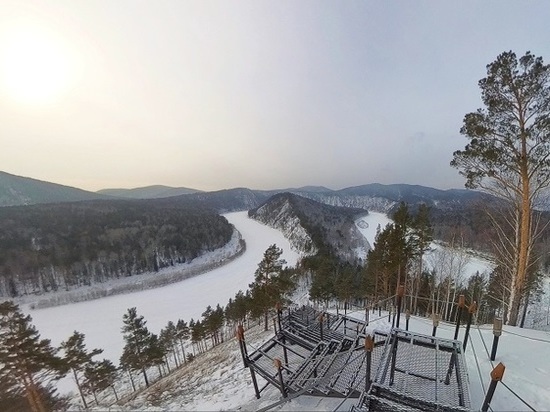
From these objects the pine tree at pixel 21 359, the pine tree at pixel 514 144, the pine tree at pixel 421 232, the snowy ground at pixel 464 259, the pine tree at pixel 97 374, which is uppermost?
the pine tree at pixel 514 144

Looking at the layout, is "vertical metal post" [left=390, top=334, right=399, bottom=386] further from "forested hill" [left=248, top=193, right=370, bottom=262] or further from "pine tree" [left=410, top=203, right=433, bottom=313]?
"forested hill" [left=248, top=193, right=370, bottom=262]

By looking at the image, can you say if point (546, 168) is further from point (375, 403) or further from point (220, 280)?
point (220, 280)

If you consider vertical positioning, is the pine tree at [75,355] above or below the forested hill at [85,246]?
above

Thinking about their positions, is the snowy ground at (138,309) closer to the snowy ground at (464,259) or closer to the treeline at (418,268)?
the treeline at (418,268)

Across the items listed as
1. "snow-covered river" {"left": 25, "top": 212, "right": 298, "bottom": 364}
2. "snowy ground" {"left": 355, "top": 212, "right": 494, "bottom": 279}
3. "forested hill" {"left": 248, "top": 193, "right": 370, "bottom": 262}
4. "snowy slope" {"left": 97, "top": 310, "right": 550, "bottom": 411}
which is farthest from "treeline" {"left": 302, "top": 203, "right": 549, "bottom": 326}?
"forested hill" {"left": 248, "top": 193, "right": 370, "bottom": 262}

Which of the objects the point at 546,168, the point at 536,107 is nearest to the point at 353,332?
the point at 546,168

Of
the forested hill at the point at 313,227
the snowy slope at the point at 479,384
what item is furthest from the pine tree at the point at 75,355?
the forested hill at the point at 313,227
